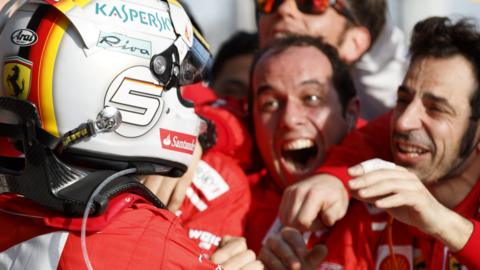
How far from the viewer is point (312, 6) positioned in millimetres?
4410

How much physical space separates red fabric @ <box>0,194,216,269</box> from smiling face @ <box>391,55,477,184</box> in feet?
3.94

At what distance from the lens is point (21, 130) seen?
2.36 meters

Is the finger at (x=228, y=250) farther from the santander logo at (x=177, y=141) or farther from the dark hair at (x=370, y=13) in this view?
the dark hair at (x=370, y=13)

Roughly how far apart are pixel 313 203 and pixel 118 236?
0.82 m

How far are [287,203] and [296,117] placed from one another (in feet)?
3.31

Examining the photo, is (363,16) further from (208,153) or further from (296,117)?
(208,153)

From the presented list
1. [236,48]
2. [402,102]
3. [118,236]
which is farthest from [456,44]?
[236,48]

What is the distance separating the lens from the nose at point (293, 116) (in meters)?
3.86

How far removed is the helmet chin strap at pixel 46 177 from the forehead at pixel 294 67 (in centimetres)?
165

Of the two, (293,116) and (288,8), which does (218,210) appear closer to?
(293,116)

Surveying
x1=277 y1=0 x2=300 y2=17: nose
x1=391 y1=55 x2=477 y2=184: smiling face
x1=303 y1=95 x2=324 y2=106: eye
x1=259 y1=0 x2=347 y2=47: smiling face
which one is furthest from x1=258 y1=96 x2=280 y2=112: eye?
x1=391 y1=55 x2=477 y2=184: smiling face

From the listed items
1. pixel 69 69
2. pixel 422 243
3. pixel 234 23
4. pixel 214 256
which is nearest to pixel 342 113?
pixel 422 243

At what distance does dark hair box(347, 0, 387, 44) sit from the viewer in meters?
4.67

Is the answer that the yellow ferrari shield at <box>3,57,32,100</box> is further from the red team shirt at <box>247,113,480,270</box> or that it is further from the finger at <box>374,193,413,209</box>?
the red team shirt at <box>247,113,480,270</box>
